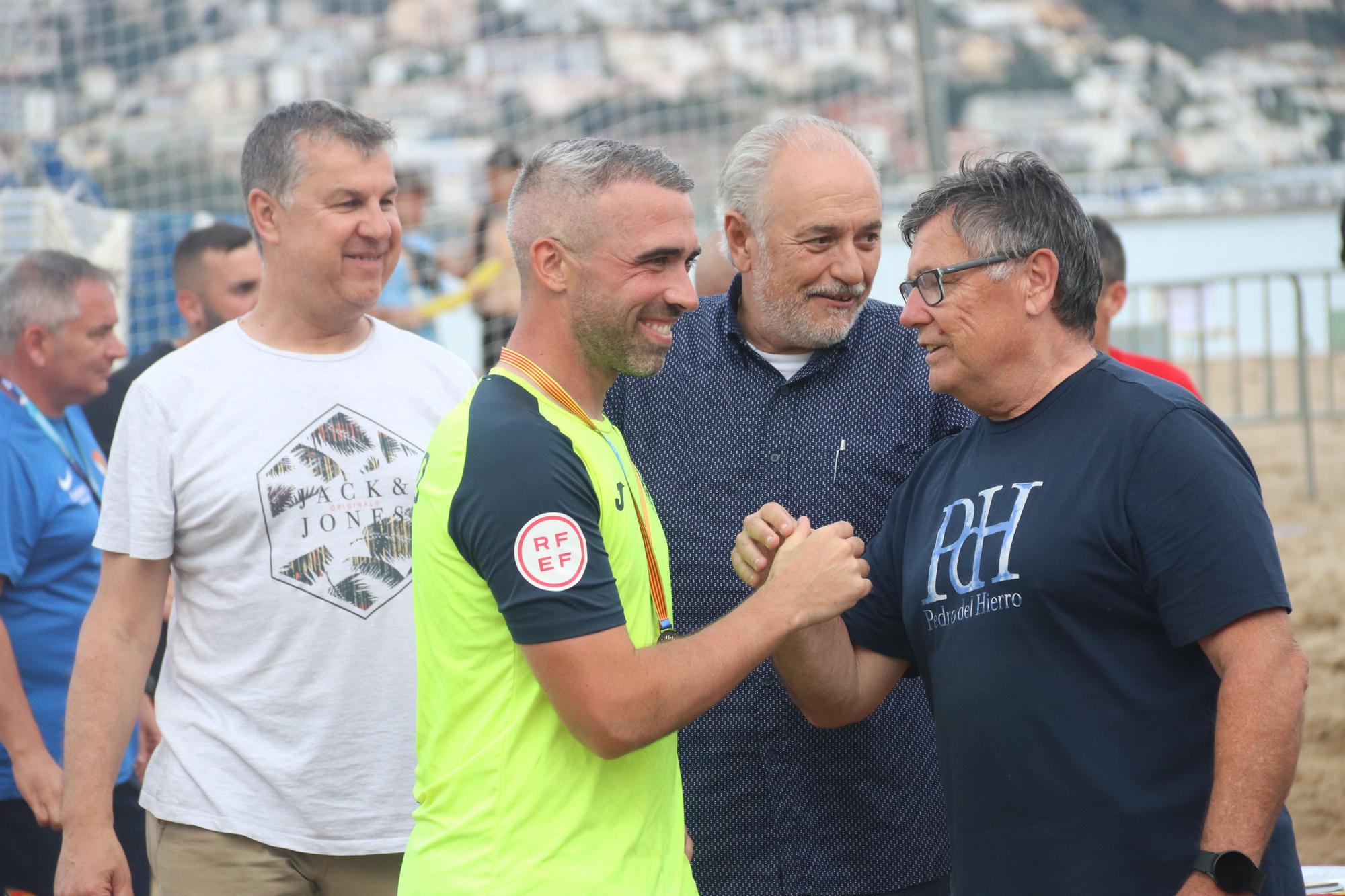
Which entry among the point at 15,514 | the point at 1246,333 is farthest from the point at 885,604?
the point at 1246,333

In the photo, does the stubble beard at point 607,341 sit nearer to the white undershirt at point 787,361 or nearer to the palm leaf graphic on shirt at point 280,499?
the white undershirt at point 787,361

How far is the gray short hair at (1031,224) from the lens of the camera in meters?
2.39

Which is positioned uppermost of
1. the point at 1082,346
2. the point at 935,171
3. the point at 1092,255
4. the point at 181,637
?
the point at 935,171

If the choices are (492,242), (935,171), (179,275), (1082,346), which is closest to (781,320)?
(1082,346)

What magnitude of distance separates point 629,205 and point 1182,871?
136 cm

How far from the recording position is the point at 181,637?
9.46 ft

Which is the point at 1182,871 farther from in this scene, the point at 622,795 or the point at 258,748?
the point at 258,748

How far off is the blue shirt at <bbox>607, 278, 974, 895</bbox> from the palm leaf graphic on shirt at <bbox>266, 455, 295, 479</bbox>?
2.31 ft

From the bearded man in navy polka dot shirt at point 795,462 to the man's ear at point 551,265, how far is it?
79 cm

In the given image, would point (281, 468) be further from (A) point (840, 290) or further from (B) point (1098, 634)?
(B) point (1098, 634)

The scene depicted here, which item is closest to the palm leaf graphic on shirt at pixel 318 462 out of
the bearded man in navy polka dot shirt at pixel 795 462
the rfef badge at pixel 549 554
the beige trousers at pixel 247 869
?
the bearded man in navy polka dot shirt at pixel 795 462

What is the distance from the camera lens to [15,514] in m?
3.62

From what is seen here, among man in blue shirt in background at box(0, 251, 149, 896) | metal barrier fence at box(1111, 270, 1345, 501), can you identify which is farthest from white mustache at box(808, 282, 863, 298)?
metal barrier fence at box(1111, 270, 1345, 501)

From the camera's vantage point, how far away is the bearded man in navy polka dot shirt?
278 cm
